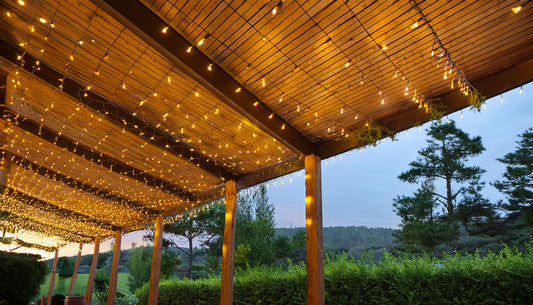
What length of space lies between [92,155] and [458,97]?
20.4ft

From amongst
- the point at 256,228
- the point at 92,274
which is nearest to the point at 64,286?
the point at 92,274

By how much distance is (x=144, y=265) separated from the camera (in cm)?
1753

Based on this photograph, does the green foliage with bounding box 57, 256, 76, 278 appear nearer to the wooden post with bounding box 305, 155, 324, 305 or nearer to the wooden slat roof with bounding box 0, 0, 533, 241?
the wooden slat roof with bounding box 0, 0, 533, 241

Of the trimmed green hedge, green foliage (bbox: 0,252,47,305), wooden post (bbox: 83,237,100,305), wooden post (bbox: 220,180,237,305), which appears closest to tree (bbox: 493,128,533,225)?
the trimmed green hedge

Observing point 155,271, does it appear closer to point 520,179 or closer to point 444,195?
point 444,195

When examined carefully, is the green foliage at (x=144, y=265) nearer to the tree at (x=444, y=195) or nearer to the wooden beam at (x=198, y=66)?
the tree at (x=444, y=195)

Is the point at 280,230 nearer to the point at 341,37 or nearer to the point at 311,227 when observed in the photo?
the point at 311,227

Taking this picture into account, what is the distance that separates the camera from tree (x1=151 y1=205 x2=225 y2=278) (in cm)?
1970

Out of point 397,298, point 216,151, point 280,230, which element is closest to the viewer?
point 397,298

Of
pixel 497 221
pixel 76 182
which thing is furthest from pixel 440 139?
pixel 76 182

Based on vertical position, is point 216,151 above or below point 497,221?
above

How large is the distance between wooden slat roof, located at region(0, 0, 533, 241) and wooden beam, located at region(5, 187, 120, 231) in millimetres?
3151

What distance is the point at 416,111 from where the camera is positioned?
3.88m

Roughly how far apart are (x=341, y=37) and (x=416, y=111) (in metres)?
1.53
